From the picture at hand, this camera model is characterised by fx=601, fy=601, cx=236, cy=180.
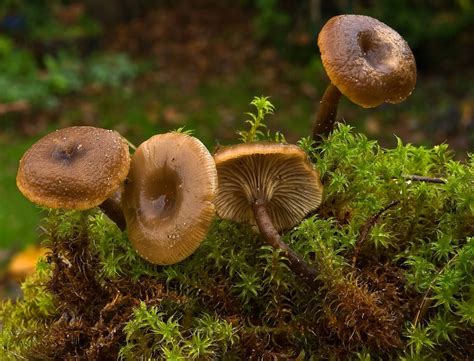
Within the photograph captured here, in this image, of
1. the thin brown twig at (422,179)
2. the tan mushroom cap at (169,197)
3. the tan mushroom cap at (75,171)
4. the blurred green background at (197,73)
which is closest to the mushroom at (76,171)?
the tan mushroom cap at (75,171)

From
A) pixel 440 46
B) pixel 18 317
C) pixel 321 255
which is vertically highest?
pixel 321 255

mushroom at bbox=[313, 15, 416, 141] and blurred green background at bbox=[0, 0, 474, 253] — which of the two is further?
blurred green background at bbox=[0, 0, 474, 253]

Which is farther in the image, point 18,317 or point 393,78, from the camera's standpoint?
point 18,317

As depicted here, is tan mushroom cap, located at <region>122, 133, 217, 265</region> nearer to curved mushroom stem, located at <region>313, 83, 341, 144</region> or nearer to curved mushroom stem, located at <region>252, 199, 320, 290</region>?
curved mushroom stem, located at <region>252, 199, 320, 290</region>

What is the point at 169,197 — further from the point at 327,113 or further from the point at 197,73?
the point at 197,73

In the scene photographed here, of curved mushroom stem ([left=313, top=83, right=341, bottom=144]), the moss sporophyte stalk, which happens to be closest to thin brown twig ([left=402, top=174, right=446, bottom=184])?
the moss sporophyte stalk

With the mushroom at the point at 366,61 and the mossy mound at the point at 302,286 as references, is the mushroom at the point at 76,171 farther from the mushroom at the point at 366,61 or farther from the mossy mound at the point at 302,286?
the mushroom at the point at 366,61

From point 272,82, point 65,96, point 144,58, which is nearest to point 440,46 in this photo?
point 272,82

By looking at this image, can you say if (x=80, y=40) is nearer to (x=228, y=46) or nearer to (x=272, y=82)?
(x=228, y=46)

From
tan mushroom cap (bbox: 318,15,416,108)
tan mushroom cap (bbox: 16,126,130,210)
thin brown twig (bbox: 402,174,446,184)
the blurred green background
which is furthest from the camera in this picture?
the blurred green background
